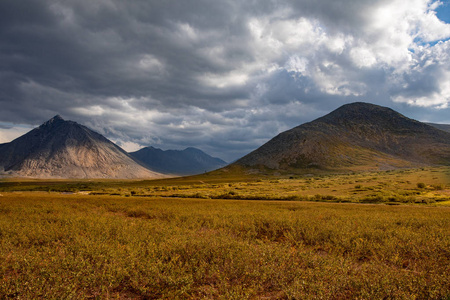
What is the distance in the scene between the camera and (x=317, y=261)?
10773 mm

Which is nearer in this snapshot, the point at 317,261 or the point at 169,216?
the point at 317,261

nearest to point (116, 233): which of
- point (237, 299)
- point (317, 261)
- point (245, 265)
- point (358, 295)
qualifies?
point (245, 265)

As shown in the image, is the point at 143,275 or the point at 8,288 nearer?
the point at 8,288

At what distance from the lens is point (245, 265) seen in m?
9.95

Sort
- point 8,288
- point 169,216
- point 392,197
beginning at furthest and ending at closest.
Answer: point 392,197
point 169,216
point 8,288

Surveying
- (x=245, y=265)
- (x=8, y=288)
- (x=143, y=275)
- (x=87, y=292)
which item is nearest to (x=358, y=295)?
(x=245, y=265)

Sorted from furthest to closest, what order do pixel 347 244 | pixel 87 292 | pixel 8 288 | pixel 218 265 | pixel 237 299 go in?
pixel 347 244 → pixel 218 265 → pixel 87 292 → pixel 8 288 → pixel 237 299

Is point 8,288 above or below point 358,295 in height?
above

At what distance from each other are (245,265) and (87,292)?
6.09 meters

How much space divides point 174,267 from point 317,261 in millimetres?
6412

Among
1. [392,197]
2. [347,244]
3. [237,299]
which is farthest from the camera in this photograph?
[392,197]

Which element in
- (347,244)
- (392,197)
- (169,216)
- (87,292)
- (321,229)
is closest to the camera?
(87,292)

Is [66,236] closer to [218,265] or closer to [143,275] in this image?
[143,275]

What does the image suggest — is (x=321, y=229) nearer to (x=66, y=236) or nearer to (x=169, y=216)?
(x=169, y=216)
